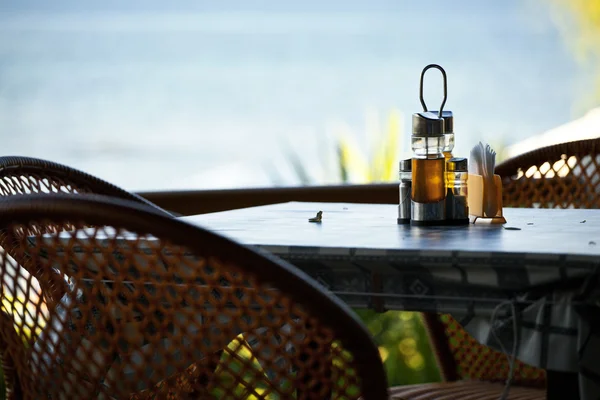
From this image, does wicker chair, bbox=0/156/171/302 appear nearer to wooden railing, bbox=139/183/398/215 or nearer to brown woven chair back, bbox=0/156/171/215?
brown woven chair back, bbox=0/156/171/215

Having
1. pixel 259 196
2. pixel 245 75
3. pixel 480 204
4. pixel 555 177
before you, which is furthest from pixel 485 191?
pixel 245 75

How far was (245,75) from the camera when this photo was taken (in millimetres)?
8852

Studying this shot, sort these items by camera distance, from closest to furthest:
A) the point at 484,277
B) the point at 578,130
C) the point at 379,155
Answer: the point at 484,277 → the point at 379,155 → the point at 578,130

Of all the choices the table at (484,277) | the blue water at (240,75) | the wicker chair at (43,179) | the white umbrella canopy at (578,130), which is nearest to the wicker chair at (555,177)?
the table at (484,277)

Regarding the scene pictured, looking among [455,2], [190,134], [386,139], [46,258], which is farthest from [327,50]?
[46,258]

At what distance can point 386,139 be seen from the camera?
412cm

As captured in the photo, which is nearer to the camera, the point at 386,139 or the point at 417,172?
the point at 417,172

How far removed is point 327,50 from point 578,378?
24.3 ft

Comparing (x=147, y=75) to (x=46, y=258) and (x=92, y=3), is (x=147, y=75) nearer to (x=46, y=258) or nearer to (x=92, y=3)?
(x=92, y=3)

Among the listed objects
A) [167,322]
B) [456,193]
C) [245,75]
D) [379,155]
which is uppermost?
[245,75]

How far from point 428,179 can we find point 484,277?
1.44ft

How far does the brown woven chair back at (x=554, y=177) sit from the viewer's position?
2441 mm

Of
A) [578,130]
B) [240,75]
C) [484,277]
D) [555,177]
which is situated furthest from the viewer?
[240,75]

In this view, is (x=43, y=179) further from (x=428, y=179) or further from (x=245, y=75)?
(x=245, y=75)
